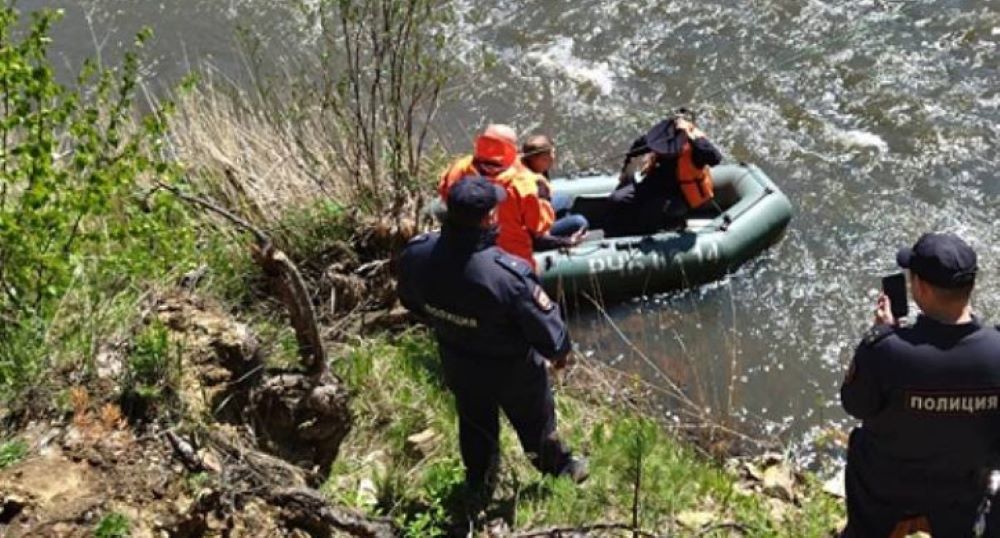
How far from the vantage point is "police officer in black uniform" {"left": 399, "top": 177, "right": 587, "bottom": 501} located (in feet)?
14.1

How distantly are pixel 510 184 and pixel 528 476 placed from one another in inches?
64.3

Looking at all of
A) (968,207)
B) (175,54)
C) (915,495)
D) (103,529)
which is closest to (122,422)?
(103,529)

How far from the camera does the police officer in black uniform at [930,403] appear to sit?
3.46m

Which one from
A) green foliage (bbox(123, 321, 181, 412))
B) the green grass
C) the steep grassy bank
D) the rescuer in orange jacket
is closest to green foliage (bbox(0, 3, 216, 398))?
the steep grassy bank

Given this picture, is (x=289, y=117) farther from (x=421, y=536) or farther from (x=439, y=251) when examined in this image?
(x=421, y=536)

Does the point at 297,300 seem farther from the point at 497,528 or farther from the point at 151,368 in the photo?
the point at 497,528

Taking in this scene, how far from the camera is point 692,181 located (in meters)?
7.38

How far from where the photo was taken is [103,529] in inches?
125

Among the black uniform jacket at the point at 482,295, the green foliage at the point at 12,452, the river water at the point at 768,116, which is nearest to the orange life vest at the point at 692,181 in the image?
the river water at the point at 768,116

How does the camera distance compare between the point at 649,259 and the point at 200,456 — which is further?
the point at 649,259

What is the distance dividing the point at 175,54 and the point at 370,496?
667 cm

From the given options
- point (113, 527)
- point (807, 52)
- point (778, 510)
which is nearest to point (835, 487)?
point (778, 510)

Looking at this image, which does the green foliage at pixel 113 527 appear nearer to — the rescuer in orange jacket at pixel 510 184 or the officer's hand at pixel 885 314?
the officer's hand at pixel 885 314

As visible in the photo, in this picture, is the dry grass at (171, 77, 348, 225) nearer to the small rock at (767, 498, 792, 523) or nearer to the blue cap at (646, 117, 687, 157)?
the blue cap at (646, 117, 687, 157)
